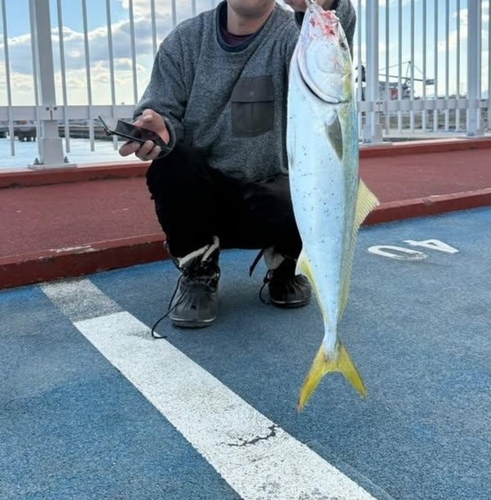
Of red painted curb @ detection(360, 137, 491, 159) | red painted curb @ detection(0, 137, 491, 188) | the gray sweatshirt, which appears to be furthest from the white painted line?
red painted curb @ detection(360, 137, 491, 159)

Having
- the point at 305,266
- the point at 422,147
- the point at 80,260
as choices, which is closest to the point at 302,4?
the point at 305,266

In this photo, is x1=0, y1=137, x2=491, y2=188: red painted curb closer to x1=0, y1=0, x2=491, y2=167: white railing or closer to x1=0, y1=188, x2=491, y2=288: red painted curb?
x1=0, y1=0, x2=491, y2=167: white railing

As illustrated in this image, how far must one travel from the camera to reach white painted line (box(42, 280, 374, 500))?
4.53ft

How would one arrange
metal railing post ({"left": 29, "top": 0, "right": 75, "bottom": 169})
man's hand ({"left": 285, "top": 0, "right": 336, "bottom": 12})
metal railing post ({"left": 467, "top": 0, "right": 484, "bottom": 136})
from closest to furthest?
man's hand ({"left": 285, "top": 0, "right": 336, "bottom": 12}) → metal railing post ({"left": 29, "top": 0, "right": 75, "bottom": 169}) → metal railing post ({"left": 467, "top": 0, "right": 484, "bottom": 136})

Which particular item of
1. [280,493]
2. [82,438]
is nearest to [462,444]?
[280,493]

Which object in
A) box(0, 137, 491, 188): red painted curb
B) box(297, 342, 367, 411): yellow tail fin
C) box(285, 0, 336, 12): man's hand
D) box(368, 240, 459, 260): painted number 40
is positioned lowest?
box(368, 240, 459, 260): painted number 40

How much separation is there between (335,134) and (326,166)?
0.07 metres

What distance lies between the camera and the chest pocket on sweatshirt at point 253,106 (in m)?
2.33

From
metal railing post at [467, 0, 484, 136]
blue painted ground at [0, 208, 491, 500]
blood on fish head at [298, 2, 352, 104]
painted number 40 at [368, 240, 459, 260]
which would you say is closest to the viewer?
blood on fish head at [298, 2, 352, 104]

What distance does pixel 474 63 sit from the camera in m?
8.93

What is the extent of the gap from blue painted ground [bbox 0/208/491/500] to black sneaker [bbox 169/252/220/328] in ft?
0.18

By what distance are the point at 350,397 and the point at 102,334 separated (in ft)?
3.23

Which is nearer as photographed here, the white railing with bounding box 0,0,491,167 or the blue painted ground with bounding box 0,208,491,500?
the blue painted ground with bounding box 0,208,491,500

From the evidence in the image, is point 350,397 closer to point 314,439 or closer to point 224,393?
point 314,439
